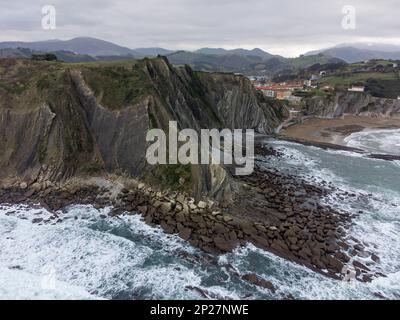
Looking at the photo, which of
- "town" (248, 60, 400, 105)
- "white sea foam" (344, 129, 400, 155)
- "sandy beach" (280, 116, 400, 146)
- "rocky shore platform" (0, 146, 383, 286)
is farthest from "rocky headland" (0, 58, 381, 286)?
"town" (248, 60, 400, 105)

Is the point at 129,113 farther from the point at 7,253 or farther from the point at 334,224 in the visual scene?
the point at 334,224

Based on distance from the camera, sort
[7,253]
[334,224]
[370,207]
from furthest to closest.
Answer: [370,207] → [334,224] → [7,253]

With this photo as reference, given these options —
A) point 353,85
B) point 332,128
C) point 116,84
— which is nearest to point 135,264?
point 116,84

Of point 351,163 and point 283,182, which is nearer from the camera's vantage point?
point 283,182

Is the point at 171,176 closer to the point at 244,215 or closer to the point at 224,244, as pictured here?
the point at 244,215

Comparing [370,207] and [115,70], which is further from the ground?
[115,70]

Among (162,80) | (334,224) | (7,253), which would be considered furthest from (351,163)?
(7,253)
